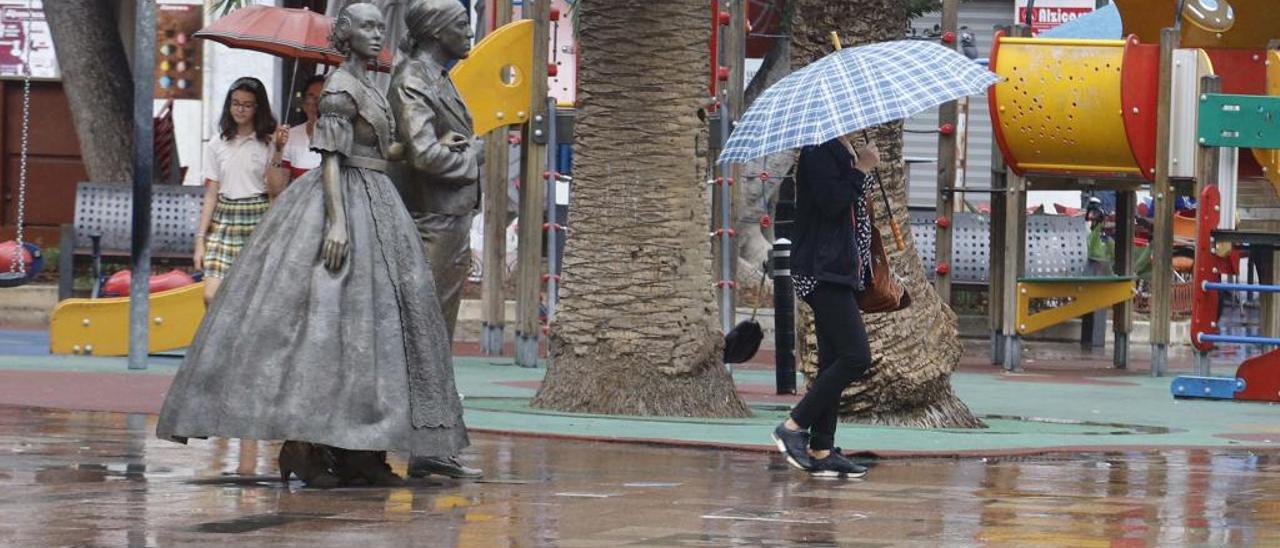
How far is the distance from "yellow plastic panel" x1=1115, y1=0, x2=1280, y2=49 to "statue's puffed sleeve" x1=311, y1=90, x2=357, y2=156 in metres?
10.7

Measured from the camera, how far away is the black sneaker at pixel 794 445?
973 cm

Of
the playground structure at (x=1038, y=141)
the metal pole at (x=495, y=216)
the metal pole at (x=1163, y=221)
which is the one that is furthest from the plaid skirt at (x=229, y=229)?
the metal pole at (x=1163, y=221)

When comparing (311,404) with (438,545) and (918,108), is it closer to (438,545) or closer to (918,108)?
(438,545)

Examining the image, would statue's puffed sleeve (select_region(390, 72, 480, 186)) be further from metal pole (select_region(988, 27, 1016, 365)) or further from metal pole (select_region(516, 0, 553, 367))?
metal pole (select_region(988, 27, 1016, 365))

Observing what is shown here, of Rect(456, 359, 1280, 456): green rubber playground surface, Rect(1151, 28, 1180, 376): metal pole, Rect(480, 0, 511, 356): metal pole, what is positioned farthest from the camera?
Rect(480, 0, 511, 356): metal pole

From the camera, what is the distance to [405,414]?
8.41 meters

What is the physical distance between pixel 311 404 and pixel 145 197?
6599mm

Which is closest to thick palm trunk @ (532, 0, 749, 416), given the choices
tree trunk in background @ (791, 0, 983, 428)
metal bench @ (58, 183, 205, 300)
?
tree trunk in background @ (791, 0, 983, 428)

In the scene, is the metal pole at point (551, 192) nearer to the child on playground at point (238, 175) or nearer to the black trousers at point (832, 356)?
the child on playground at point (238, 175)

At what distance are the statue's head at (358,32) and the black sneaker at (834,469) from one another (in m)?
Answer: 2.40

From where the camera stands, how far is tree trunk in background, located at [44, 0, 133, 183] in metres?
22.1

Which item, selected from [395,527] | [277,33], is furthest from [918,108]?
[277,33]

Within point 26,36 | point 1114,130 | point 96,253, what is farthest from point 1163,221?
point 26,36

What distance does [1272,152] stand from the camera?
643 inches
